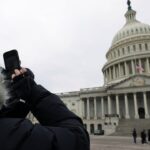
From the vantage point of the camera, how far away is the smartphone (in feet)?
6.72

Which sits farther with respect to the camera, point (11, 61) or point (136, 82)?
point (136, 82)

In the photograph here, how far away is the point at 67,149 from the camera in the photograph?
1814mm

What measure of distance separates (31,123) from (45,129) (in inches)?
4.6

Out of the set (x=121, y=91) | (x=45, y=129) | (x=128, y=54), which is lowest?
(x=45, y=129)

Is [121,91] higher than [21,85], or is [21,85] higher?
[121,91]

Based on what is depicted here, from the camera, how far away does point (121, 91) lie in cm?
6956

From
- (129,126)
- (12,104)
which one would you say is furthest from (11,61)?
(129,126)

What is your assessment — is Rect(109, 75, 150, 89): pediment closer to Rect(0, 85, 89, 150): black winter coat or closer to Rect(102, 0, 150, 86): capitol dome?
Rect(102, 0, 150, 86): capitol dome

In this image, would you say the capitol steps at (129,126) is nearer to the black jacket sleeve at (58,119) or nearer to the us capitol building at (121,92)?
the us capitol building at (121,92)

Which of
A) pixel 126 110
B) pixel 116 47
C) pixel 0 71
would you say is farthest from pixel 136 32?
pixel 0 71

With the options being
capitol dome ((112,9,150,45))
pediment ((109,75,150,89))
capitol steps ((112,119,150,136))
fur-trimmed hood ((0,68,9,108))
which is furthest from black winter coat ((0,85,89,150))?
capitol dome ((112,9,150,45))

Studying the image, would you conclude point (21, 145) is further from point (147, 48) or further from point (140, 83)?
point (147, 48)

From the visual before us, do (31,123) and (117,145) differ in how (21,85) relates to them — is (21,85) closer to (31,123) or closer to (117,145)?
(31,123)

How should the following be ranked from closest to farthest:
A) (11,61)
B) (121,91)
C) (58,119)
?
1. (58,119)
2. (11,61)
3. (121,91)
